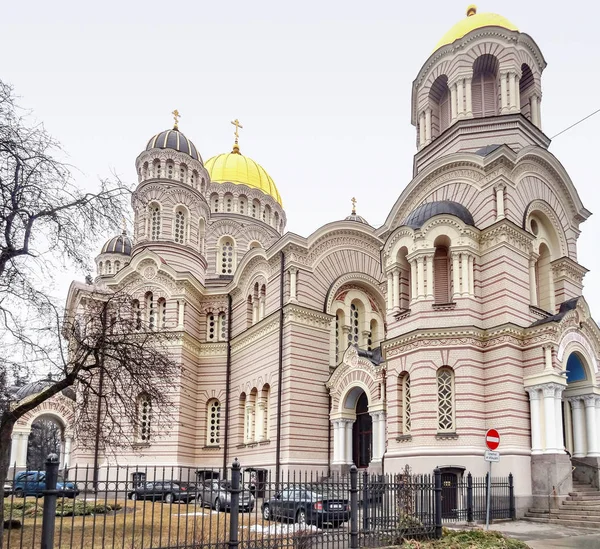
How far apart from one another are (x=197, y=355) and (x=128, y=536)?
19931 mm

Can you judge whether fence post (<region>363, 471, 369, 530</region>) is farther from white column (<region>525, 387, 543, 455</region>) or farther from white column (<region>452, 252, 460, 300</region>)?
white column (<region>452, 252, 460, 300</region>)

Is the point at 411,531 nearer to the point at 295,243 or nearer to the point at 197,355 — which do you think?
the point at 295,243

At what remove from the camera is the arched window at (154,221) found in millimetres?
35406

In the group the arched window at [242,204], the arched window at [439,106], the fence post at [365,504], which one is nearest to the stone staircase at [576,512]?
the fence post at [365,504]

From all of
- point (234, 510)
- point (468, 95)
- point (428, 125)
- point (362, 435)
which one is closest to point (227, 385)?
point (362, 435)

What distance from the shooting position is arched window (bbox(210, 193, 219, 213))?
43.1 m

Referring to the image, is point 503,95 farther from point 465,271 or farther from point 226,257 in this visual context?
point 226,257

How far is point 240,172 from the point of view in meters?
44.6

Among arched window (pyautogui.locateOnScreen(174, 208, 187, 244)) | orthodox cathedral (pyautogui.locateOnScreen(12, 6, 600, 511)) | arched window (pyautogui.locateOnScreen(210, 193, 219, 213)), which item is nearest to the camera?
orthodox cathedral (pyautogui.locateOnScreen(12, 6, 600, 511))

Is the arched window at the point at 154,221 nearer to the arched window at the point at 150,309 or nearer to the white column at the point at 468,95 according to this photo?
the arched window at the point at 150,309

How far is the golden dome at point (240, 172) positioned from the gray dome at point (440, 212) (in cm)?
2282

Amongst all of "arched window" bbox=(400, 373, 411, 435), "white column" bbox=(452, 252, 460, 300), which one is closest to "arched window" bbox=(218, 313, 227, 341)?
"arched window" bbox=(400, 373, 411, 435)

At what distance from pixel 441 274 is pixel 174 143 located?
20.1 m

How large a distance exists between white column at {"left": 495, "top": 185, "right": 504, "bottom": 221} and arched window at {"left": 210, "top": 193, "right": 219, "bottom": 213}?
24.3m
